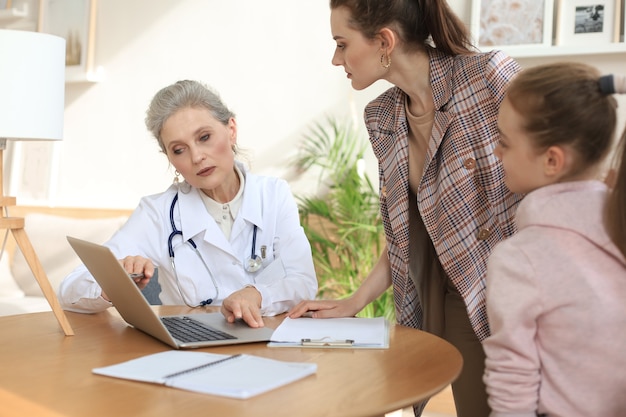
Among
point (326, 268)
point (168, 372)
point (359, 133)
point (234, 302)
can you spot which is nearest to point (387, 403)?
point (168, 372)

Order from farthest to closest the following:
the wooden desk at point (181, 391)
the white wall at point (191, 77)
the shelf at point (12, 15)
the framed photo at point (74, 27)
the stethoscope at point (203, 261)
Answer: the shelf at point (12, 15) < the framed photo at point (74, 27) < the white wall at point (191, 77) < the stethoscope at point (203, 261) < the wooden desk at point (181, 391)

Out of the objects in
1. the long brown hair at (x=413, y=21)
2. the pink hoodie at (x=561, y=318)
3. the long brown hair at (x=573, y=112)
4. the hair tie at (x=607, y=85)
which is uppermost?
the long brown hair at (x=413, y=21)

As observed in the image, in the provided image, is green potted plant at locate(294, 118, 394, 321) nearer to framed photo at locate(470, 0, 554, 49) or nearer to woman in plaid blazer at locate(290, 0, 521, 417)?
framed photo at locate(470, 0, 554, 49)

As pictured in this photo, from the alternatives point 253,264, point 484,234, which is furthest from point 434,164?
point 253,264

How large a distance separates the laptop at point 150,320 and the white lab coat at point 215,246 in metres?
0.37

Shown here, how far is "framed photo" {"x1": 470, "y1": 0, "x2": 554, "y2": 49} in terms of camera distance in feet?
11.7

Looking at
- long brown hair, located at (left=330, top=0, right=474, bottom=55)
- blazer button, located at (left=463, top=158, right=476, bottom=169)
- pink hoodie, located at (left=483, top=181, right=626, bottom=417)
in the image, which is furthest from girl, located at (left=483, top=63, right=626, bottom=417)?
long brown hair, located at (left=330, top=0, right=474, bottom=55)

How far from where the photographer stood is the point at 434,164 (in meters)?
2.00

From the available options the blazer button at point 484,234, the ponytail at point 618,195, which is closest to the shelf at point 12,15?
the blazer button at point 484,234

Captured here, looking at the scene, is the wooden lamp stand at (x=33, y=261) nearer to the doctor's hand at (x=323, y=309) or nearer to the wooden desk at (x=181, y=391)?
the wooden desk at (x=181, y=391)

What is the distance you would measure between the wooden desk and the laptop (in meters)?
0.03

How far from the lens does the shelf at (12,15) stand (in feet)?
16.7

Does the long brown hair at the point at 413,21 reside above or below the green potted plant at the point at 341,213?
above

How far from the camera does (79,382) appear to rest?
1.40 m
